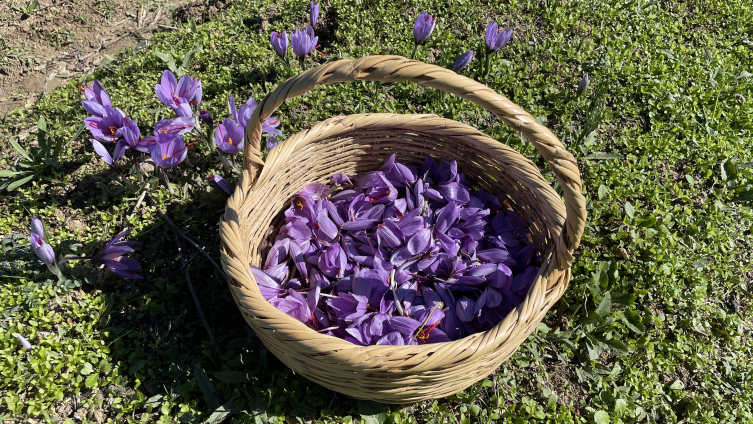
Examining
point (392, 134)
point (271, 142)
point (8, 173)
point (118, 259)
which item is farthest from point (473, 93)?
Answer: point (8, 173)

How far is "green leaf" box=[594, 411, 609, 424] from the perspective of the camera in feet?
Result: 6.19

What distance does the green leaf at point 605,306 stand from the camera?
2.10m

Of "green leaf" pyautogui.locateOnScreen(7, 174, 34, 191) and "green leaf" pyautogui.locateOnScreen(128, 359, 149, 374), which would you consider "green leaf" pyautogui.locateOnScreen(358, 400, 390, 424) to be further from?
"green leaf" pyautogui.locateOnScreen(7, 174, 34, 191)

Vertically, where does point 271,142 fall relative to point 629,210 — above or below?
above

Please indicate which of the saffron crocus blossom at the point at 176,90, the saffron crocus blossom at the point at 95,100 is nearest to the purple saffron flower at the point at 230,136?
the saffron crocus blossom at the point at 176,90

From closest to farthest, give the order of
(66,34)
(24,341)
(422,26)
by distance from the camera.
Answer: (24,341)
(422,26)
(66,34)

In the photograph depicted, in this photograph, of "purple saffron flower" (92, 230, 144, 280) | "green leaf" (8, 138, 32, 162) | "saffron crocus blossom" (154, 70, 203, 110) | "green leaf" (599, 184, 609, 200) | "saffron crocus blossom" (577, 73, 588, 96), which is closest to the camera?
"purple saffron flower" (92, 230, 144, 280)

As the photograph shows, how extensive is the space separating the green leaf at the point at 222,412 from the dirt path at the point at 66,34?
2.40 metres

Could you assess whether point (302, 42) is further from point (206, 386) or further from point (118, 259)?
point (206, 386)

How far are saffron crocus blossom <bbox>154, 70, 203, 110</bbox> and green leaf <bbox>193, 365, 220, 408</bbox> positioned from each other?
3.84ft

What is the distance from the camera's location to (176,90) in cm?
227

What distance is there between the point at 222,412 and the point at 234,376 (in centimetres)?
13

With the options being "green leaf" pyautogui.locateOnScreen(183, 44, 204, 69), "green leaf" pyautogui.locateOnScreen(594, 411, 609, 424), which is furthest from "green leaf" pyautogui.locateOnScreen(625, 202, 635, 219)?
"green leaf" pyautogui.locateOnScreen(183, 44, 204, 69)

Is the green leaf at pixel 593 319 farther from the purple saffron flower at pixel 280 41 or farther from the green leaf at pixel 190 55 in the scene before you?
the green leaf at pixel 190 55
